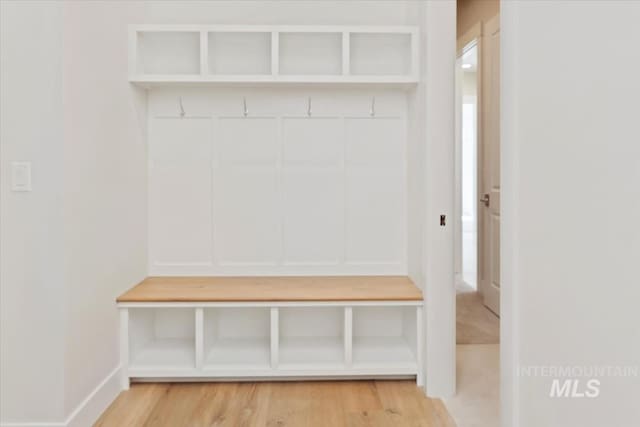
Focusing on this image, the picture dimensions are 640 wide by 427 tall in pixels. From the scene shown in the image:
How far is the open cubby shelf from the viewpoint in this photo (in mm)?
2816

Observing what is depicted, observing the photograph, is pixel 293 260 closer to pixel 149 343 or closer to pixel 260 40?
pixel 149 343

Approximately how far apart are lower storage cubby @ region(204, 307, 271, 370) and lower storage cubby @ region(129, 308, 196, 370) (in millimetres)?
123

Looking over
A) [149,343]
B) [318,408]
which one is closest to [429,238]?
[318,408]

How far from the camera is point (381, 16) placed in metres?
3.26

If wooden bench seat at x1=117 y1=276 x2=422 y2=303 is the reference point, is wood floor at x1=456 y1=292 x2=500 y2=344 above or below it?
below

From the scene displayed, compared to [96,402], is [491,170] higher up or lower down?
higher up

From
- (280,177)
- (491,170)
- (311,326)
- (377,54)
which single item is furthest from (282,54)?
(491,170)
